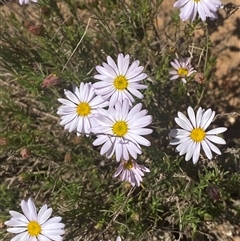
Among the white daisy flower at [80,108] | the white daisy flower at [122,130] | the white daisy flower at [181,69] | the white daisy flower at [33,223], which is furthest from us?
the white daisy flower at [181,69]

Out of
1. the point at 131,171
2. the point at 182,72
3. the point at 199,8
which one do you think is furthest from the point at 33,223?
the point at 199,8

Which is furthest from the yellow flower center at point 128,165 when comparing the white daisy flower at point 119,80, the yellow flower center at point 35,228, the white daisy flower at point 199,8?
the white daisy flower at point 199,8

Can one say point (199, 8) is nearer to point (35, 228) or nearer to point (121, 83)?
point (121, 83)

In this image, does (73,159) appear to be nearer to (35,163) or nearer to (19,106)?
(35,163)

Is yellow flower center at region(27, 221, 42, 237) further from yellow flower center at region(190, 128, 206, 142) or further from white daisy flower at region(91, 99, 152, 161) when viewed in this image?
yellow flower center at region(190, 128, 206, 142)

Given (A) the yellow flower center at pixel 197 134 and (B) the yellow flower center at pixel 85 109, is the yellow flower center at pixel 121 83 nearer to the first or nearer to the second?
(B) the yellow flower center at pixel 85 109

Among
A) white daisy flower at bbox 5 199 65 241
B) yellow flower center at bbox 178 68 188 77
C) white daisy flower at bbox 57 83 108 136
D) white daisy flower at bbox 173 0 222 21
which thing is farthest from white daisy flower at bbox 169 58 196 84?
white daisy flower at bbox 5 199 65 241
